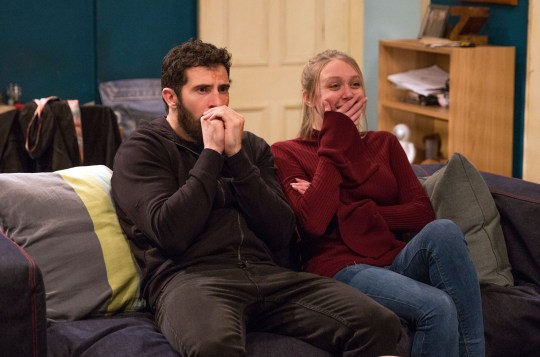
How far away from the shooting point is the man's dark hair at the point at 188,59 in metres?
2.71

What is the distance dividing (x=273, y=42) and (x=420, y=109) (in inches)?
50.8

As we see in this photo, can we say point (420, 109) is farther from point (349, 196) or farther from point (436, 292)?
point (436, 292)

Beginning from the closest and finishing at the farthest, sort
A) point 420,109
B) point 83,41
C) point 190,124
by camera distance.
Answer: point 190,124 → point 420,109 → point 83,41

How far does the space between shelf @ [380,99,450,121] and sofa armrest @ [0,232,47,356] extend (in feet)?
9.68

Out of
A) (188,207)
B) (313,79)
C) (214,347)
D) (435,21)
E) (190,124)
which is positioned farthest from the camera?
(435,21)

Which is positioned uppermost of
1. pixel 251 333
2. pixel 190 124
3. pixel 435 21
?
pixel 435 21

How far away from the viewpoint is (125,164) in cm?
258

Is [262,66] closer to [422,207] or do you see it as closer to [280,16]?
[280,16]

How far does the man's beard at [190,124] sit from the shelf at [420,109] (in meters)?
2.28

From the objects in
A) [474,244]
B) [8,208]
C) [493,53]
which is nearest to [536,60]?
[493,53]

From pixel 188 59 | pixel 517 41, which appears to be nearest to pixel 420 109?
pixel 517 41

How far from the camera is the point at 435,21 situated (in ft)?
16.5

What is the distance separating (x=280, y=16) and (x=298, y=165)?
3023 millimetres

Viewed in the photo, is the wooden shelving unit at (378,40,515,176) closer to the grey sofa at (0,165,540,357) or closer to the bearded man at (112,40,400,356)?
the grey sofa at (0,165,540,357)
